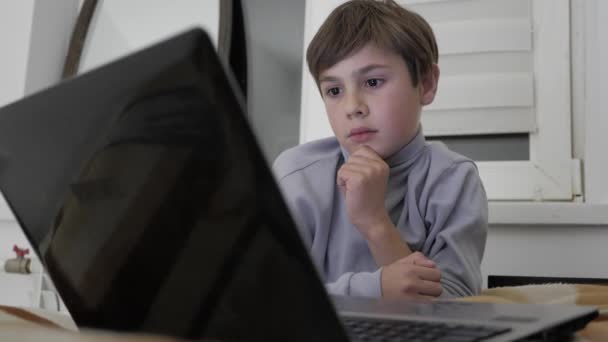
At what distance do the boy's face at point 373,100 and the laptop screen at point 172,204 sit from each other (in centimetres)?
68

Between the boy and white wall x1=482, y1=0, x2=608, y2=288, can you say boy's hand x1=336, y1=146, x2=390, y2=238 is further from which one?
white wall x1=482, y1=0, x2=608, y2=288

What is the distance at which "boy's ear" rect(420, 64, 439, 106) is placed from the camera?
118 cm

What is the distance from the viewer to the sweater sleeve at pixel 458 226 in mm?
1010

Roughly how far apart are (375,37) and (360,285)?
1.29ft

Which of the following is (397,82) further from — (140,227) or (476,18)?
(140,227)

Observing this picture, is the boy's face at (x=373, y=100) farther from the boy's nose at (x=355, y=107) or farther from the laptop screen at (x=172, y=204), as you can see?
the laptop screen at (x=172, y=204)

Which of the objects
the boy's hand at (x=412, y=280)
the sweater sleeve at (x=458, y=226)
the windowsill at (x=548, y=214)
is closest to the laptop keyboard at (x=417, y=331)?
the boy's hand at (x=412, y=280)

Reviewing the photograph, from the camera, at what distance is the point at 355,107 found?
108 centimetres

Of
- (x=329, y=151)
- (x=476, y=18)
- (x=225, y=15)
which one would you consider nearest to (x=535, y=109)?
(x=476, y=18)

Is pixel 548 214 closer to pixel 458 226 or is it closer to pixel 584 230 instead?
pixel 584 230

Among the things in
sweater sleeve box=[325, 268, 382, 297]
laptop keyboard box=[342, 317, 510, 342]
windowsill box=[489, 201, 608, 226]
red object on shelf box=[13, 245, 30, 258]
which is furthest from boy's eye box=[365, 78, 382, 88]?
red object on shelf box=[13, 245, 30, 258]

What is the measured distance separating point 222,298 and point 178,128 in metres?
0.09

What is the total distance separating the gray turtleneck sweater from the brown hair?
0.44 feet

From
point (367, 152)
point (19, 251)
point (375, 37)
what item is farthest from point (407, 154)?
point (19, 251)
